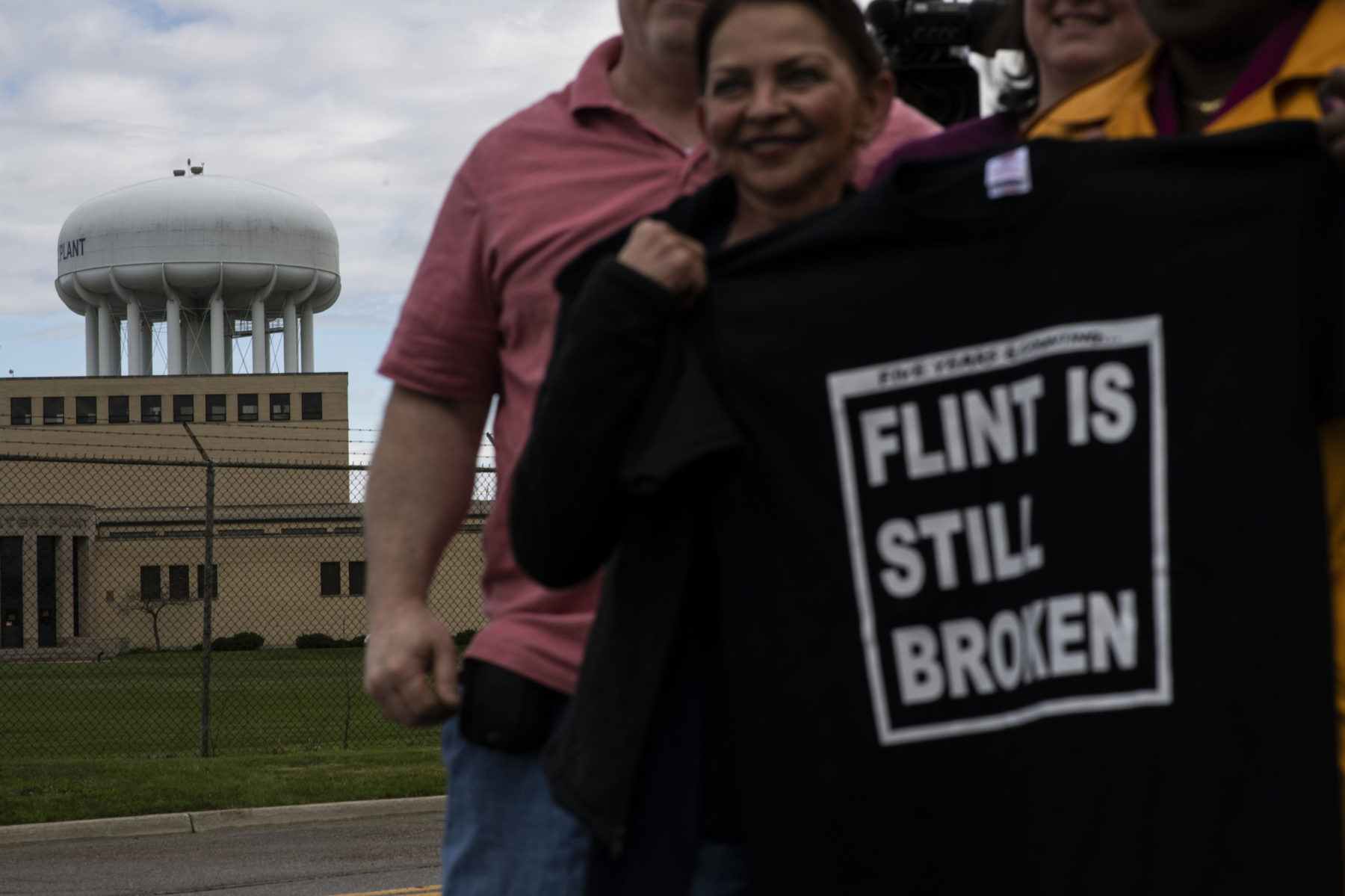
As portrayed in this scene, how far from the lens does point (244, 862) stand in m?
8.28

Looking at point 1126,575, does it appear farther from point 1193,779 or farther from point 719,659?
point 719,659

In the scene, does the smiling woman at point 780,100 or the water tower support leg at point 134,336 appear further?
the water tower support leg at point 134,336

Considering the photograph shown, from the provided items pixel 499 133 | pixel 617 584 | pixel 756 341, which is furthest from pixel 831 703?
pixel 499 133

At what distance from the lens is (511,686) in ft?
7.52

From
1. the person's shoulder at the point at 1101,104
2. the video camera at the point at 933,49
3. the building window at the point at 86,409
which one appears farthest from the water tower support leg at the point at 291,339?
the person's shoulder at the point at 1101,104

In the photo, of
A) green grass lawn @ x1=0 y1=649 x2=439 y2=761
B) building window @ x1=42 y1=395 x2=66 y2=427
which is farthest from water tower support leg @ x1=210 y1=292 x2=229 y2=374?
green grass lawn @ x1=0 y1=649 x2=439 y2=761

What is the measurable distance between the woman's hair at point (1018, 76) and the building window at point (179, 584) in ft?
174

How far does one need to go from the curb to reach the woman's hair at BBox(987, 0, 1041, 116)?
807cm

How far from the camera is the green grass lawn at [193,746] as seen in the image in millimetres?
10094

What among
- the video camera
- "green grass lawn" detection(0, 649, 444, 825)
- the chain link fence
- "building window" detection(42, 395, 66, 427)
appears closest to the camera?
the video camera

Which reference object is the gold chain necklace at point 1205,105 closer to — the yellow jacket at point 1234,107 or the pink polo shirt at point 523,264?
the yellow jacket at point 1234,107

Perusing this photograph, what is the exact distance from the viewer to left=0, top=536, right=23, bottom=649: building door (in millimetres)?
47812

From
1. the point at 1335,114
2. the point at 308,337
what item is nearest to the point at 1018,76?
the point at 1335,114

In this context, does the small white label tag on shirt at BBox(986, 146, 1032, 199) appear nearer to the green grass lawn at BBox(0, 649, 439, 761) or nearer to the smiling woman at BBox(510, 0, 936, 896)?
the smiling woman at BBox(510, 0, 936, 896)
